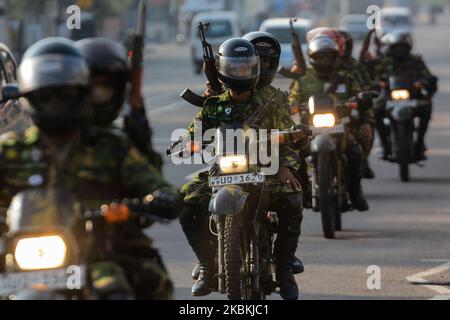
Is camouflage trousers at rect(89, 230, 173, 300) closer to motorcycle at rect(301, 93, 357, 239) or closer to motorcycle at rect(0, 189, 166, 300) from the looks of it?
motorcycle at rect(0, 189, 166, 300)

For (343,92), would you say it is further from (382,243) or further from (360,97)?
(382,243)

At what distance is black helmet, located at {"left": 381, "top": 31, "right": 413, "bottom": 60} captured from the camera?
20.8 meters

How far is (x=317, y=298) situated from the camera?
11.7 m

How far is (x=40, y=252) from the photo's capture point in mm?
6566

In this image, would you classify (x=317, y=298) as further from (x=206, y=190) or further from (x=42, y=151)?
(x=42, y=151)

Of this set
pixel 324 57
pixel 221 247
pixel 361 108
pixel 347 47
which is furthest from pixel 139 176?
pixel 347 47

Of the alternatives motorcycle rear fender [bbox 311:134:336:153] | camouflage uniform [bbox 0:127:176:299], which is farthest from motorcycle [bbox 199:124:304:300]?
motorcycle rear fender [bbox 311:134:336:153]

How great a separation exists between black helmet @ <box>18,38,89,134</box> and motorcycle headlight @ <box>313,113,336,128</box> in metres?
8.99

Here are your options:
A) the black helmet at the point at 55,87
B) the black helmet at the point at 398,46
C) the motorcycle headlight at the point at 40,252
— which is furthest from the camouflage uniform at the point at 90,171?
the black helmet at the point at 398,46

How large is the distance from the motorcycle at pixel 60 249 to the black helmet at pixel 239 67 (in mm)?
3932

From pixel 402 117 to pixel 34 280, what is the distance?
46.2 ft

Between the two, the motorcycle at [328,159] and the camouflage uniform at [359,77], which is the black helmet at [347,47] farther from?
the motorcycle at [328,159]

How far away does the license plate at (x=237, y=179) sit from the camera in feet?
34.6
